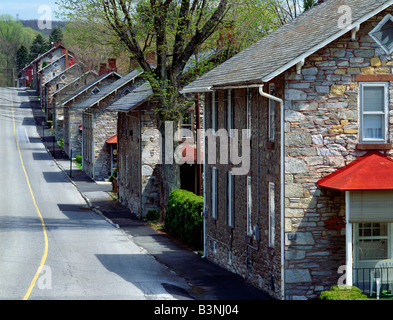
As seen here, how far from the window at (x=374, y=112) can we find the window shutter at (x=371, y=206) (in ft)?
5.91

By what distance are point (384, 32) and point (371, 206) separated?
4511 mm

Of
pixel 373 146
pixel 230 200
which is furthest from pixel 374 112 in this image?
pixel 230 200

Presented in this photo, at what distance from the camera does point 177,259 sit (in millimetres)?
25406

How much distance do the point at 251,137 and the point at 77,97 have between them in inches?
1950

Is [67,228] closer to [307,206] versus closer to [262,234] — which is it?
[262,234]

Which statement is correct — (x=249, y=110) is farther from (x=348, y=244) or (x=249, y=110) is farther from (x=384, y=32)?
(x=348, y=244)

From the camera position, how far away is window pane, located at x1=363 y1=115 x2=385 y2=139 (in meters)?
17.9

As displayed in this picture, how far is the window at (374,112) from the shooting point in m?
17.9

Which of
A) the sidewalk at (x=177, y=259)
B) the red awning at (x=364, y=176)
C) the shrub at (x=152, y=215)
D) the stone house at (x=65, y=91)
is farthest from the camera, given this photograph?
the stone house at (x=65, y=91)

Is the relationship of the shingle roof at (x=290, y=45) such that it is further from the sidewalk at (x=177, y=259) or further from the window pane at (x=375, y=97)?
the sidewalk at (x=177, y=259)

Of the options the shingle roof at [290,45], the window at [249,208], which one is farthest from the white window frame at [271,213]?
the shingle roof at [290,45]

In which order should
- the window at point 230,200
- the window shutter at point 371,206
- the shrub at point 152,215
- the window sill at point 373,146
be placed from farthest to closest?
1. the shrub at point 152,215
2. the window at point 230,200
3. the window sill at point 373,146
4. the window shutter at point 371,206

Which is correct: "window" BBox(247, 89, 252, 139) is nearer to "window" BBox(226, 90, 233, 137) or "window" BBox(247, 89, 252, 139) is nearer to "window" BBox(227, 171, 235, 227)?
"window" BBox(226, 90, 233, 137)
